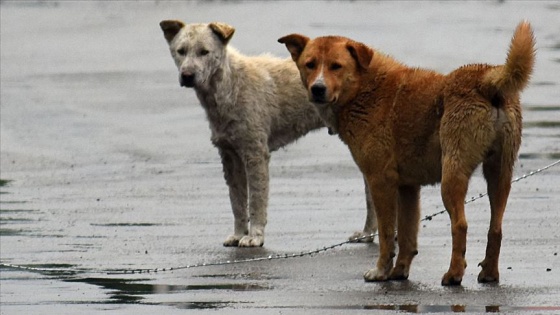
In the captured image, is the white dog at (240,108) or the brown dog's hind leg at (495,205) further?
the white dog at (240,108)

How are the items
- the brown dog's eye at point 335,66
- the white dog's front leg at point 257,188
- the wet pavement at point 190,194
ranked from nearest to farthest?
the wet pavement at point 190,194
the brown dog's eye at point 335,66
the white dog's front leg at point 257,188

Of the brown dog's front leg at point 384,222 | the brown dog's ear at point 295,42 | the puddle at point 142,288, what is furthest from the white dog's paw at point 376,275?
the brown dog's ear at point 295,42

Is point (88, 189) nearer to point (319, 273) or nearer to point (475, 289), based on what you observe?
point (319, 273)

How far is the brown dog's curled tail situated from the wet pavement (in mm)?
1289

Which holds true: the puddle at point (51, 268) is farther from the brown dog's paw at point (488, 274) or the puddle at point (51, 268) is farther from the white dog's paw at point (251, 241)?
the brown dog's paw at point (488, 274)

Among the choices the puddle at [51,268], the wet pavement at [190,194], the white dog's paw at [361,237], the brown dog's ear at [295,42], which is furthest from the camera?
the white dog's paw at [361,237]

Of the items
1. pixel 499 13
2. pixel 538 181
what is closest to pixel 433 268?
pixel 538 181

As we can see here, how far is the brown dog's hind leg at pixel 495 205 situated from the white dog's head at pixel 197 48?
13.8ft

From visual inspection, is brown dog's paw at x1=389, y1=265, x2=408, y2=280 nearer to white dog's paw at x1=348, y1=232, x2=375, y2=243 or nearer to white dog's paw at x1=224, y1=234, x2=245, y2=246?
white dog's paw at x1=348, y1=232, x2=375, y2=243

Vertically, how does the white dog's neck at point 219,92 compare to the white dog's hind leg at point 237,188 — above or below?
above

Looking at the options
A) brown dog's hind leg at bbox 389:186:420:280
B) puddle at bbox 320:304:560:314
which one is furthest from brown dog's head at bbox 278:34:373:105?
puddle at bbox 320:304:560:314

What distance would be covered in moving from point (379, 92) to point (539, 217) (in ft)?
10.3

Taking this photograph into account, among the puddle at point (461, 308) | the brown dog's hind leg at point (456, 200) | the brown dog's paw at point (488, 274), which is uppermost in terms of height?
the brown dog's hind leg at point (456, 200)

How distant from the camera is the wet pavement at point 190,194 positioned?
11.0 metres
